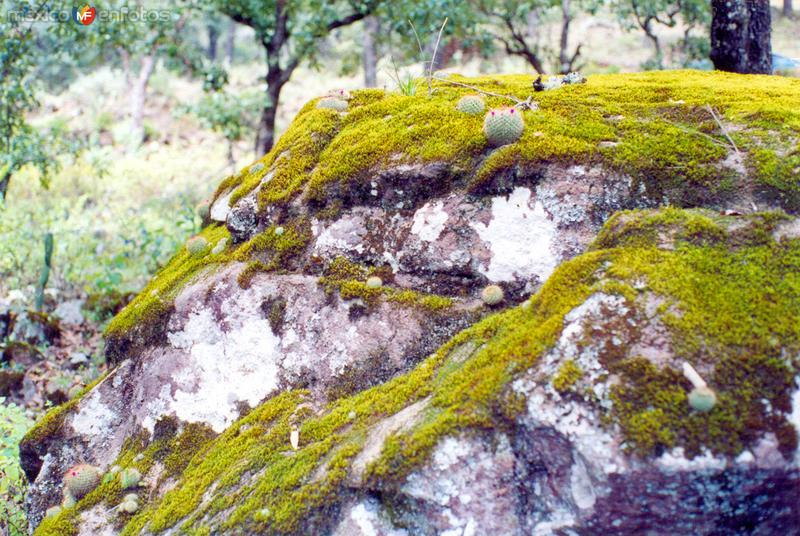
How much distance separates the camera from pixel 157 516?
135 inches

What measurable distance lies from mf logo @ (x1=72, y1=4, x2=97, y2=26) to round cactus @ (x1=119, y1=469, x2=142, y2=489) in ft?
23.9

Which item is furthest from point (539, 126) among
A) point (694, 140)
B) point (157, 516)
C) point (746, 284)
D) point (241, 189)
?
point (157, 516)

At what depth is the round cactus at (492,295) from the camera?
361 cm

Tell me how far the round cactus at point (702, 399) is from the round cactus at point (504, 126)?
6.60 ft

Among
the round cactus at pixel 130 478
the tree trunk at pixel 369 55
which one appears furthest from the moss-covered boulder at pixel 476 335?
the tree trunk at pixel 369 55

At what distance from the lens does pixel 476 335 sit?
3.34 meters

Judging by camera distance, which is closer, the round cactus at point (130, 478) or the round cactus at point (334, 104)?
the round cactus at point (130, 478)

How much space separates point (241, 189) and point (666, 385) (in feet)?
11.6

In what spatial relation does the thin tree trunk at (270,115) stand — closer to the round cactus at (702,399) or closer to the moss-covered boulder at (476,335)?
the moss-covered boulder at (476,335)

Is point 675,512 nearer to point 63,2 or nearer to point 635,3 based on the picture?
point 63,2

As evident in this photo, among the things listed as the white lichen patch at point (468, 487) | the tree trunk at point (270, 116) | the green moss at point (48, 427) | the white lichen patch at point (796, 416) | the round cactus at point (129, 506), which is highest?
the tree trunk at point (270, 116)

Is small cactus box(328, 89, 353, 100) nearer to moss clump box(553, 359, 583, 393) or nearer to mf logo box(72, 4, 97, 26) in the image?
moss clump box(553, 359, 583, 393)

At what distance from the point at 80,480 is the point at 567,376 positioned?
3022mm

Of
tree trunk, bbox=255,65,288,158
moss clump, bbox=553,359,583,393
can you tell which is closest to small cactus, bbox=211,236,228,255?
moss clump, bbox=553,359,583,393
